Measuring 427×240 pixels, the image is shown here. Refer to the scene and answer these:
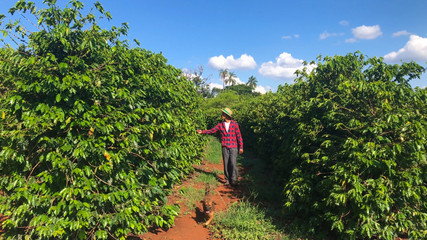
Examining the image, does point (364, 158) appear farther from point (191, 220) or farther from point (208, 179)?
point (208, 179)

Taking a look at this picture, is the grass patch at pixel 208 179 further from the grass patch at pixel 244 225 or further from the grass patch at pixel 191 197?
the grass patch at pixel 244 225

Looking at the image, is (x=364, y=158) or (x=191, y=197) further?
(x=191, y=197)

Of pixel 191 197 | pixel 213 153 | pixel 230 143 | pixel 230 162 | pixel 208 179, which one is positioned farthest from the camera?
pixel 213 153

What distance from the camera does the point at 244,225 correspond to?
12.8ft

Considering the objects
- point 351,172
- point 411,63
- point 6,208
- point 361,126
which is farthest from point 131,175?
point 411,63

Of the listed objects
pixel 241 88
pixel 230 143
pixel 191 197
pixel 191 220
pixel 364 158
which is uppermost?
pixel 241 88

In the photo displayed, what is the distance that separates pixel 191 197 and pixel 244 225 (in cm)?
139

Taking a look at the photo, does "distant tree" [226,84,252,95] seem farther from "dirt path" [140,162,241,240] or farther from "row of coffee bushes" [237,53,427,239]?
Result: "row of coffee bushes" [237,53,427,239]

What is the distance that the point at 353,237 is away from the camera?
3.15 meters

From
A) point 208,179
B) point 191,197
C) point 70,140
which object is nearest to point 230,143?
point 208,179

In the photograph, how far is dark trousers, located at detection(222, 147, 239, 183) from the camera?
19.0 feet

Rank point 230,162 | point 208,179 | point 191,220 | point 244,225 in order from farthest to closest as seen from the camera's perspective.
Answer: point 208,179 → point 230,162 → point 191,220 → point 244,225

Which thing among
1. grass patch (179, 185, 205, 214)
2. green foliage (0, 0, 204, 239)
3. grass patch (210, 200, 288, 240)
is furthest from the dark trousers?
green foliage (0, 0, 204, 239)

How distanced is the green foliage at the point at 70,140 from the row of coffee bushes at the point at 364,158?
87.5 inches
